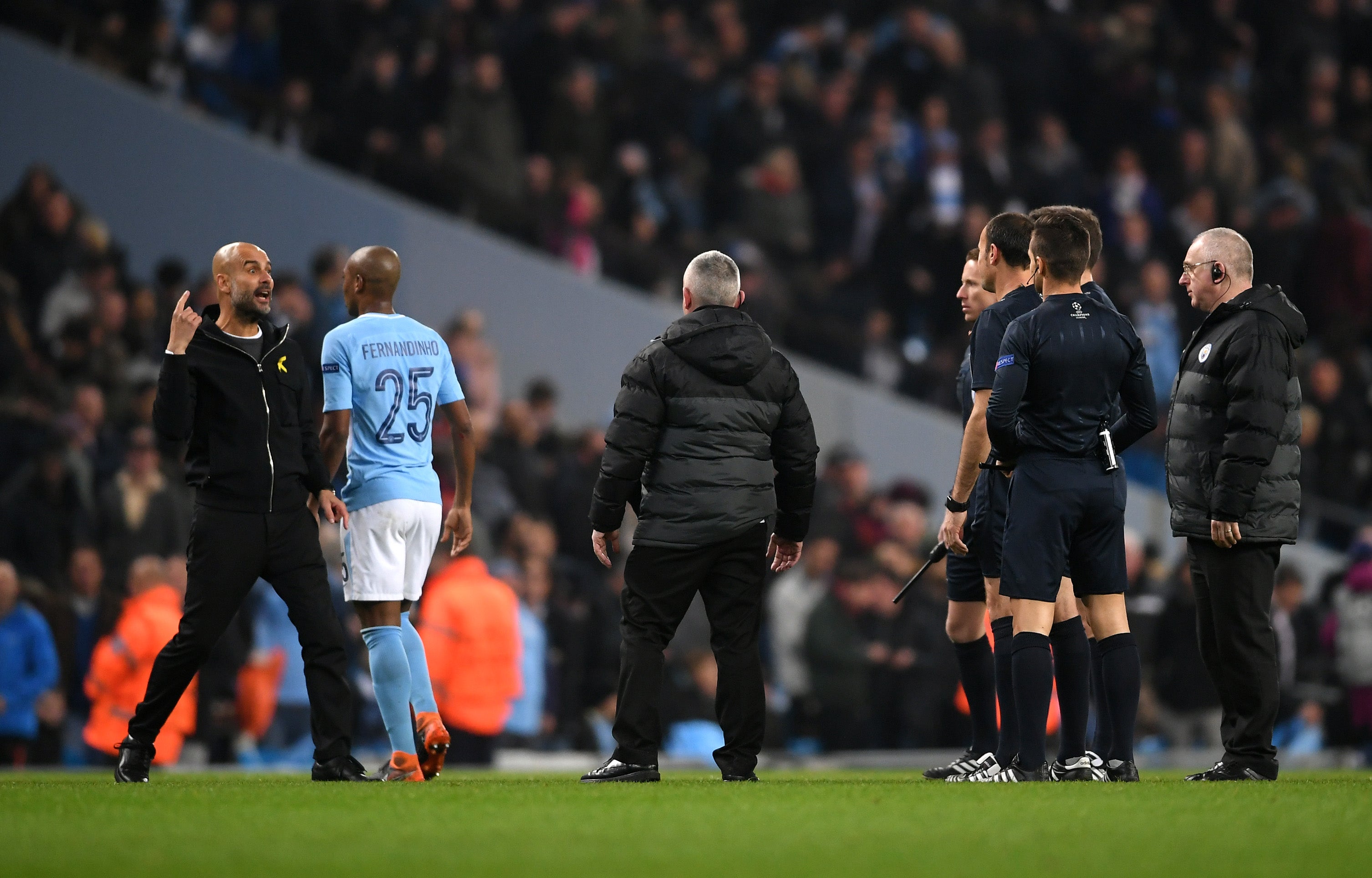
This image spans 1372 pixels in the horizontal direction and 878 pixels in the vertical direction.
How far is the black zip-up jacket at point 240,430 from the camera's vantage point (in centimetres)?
790

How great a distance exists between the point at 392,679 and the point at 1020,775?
8.68ft

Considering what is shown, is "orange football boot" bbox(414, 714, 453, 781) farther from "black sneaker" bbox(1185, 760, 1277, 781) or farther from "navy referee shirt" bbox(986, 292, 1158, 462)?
"black sneaker" bbox(1185, 760, 1277, 781)

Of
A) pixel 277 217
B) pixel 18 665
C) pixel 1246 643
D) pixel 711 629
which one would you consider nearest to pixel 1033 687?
pixel 1246 643

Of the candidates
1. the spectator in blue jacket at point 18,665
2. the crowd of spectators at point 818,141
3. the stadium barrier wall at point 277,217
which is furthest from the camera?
the crowd of spectators at point 818,141

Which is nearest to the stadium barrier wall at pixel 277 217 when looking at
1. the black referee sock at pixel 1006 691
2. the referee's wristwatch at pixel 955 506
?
the referee's wristwatch at pixel 955 506

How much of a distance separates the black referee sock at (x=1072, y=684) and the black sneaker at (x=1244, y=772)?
57 cm

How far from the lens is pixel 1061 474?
769 centimetres

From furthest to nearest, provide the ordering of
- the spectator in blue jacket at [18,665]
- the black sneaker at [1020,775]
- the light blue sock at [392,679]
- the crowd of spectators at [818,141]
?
the crowd of spectators at [818,141] → the spectator in blue jacket at [18,665] → the light blue sock at [392,679] → the black sneaker at [1020,775]

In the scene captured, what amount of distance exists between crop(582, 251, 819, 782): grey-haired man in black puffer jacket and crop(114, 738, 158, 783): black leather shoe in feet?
6.17

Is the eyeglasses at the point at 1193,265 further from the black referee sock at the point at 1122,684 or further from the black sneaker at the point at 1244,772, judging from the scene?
the black sneaker at the point at 1244,772

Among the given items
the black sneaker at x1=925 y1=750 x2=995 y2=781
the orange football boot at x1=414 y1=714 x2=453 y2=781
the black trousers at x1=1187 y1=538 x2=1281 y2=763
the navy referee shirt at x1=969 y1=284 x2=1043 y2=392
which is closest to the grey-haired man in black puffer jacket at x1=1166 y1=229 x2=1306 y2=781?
the black trousers at x1=1187 y1=538 x2=1281 y2=763

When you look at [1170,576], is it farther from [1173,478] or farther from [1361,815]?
[1361,815]

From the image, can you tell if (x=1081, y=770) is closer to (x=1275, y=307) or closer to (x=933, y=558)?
(x=933, y=558)

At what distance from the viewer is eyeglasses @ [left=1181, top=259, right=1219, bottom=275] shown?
26.9ft
